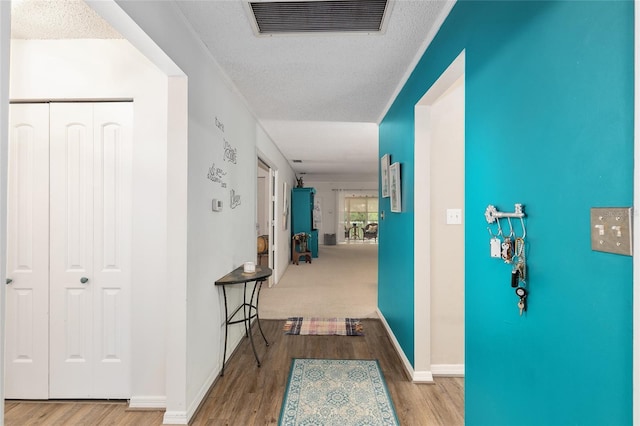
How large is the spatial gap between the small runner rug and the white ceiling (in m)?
2.37

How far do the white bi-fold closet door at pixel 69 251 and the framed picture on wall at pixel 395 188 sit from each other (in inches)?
79.6

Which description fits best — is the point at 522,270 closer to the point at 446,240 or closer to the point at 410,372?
the point at 446,240

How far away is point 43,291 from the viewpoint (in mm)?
2055

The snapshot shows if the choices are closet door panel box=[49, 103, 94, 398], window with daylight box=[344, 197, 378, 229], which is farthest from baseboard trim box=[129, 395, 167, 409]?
window with daylight box=[344, 197, 378, 229]

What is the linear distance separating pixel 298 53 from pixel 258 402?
239cm

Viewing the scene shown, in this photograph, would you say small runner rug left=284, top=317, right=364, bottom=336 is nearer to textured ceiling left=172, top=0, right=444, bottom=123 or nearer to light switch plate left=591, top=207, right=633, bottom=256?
textured ceiling left=172, top=0, right=444, bottom=123

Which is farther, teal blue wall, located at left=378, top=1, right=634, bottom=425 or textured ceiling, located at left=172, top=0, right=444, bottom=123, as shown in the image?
textured ceiling, located at left=172, top=0, right=444, bottom=123

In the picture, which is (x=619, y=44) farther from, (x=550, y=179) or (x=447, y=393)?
(x=447, y=393)

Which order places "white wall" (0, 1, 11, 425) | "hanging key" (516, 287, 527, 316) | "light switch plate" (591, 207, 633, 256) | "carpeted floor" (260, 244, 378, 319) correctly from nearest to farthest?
1. "light switch plate" (591, 207, 633, 256)
2. "white wall" (0, 1, 11, 425)
3. "hanging key" (516, 287, 527, 316)
4. "carpeted floor" (260, 244, 378, 319)

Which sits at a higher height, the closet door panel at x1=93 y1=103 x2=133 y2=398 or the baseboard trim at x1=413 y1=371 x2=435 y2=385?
the closet door panel at x1=93 y1=103 x2=133 y2=398

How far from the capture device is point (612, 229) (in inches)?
29.1

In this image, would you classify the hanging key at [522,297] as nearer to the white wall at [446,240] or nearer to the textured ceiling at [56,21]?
the white wall at [446,240]

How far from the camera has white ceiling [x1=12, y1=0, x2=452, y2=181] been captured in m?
1.74

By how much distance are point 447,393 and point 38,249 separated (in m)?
2.94
